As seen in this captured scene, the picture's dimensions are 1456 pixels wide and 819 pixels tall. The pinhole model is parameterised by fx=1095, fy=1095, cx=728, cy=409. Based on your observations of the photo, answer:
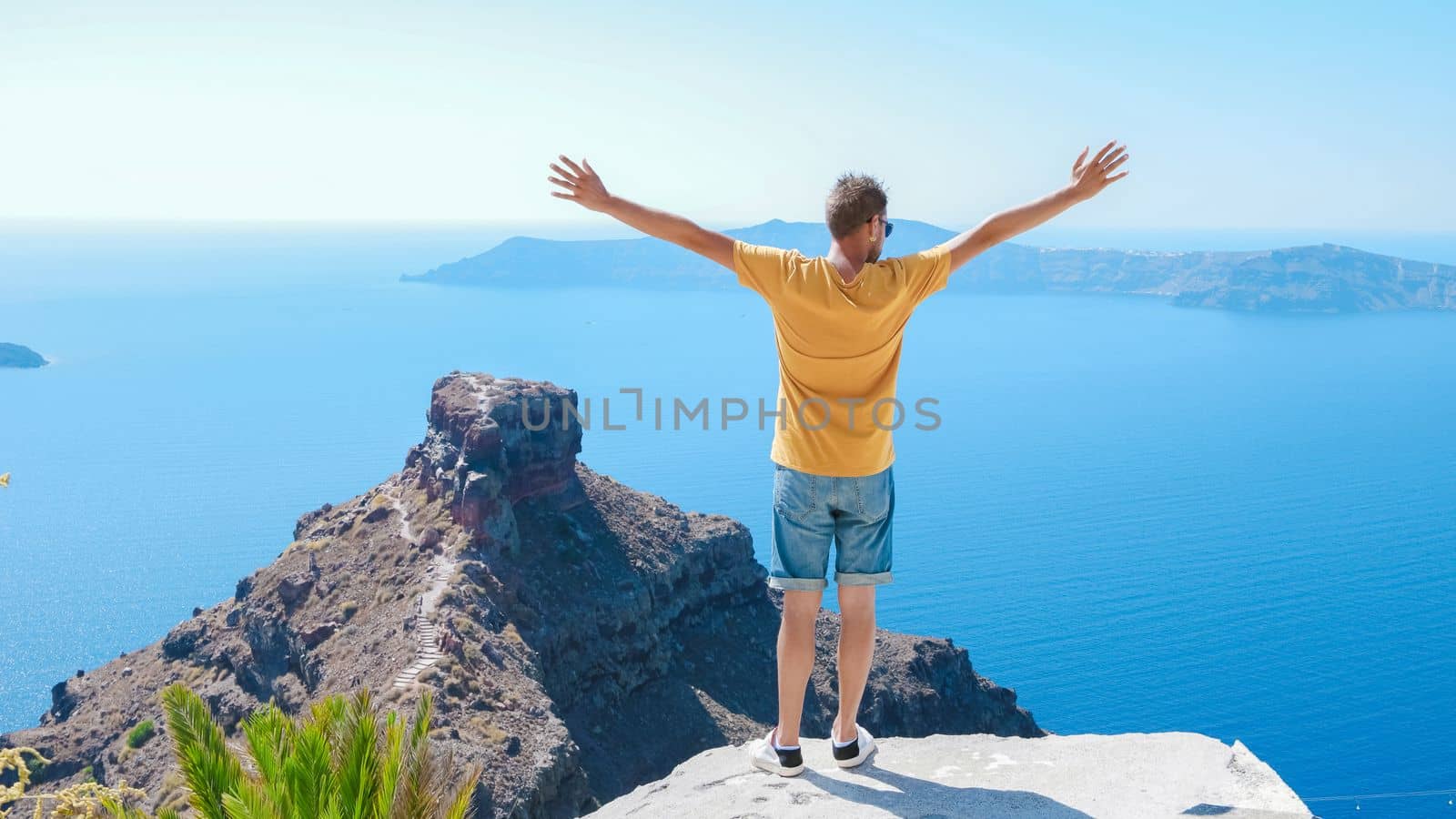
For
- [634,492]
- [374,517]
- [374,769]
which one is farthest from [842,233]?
[634,492]

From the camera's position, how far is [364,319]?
193m

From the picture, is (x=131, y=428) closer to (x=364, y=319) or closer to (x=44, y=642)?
(x=44, y=642)

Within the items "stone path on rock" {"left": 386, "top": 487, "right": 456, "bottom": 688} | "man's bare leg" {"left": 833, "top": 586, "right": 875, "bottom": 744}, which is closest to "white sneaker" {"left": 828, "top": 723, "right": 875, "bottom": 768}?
"man's bare leg" {"left": 833, "top": 586, "right": 875, "bottom": 744}

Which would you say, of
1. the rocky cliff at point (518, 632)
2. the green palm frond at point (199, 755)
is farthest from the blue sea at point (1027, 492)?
the green palm frond at point (199, 755)

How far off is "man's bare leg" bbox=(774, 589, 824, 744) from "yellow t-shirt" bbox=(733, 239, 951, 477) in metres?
0.78

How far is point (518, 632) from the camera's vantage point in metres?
33.6

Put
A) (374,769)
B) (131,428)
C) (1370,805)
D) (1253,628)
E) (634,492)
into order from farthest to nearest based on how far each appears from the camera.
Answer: (131,428), (1253,628), (1370,805), (634,492), (374,769)

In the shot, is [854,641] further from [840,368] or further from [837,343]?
[837,343]

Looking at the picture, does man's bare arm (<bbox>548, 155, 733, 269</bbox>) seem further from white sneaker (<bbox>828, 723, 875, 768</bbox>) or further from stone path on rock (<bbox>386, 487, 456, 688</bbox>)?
stone path on rock (<bbox>386, 487, 456, 688</bbox>)

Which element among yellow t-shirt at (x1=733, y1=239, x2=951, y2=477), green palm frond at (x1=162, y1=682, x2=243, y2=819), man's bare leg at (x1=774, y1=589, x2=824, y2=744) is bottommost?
green palm frond at (x1=162, y1=682, x2=243, y2=819)

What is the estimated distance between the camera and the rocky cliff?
30.7m

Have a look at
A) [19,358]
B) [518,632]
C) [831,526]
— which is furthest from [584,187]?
[19,358]

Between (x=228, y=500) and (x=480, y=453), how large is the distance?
6941 cm

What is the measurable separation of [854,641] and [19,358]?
181 meters
